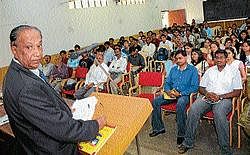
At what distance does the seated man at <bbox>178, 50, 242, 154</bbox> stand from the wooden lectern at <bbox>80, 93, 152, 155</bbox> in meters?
1.82

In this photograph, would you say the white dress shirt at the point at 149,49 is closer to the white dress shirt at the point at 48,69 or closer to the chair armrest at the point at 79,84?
the white dress shirt at the point at 48,69

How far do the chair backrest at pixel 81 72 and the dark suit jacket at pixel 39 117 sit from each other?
15.2 feet

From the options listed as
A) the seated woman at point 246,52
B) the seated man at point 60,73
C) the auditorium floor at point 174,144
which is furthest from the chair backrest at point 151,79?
the seated man at point 60,73

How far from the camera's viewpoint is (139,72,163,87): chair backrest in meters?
4.61

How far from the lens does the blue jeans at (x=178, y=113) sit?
3812mm

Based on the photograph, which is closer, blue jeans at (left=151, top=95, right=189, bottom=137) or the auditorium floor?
the auditorium floor

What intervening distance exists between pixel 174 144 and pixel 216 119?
769 mm

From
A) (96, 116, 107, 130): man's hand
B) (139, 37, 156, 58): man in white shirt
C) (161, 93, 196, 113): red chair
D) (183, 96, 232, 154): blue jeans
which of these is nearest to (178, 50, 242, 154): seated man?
(183, 96, 232, 154): blue jeans

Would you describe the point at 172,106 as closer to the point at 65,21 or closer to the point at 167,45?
the point at 167,45

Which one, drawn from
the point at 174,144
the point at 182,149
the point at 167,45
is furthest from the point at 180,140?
the point at 167,45

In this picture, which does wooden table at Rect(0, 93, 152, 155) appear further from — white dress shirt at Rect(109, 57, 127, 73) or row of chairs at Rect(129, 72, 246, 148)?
white dress shirt at Rect(109, 57, 127, 73)

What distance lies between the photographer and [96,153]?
153cm

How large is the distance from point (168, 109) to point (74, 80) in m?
2.64

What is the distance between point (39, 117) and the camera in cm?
138
